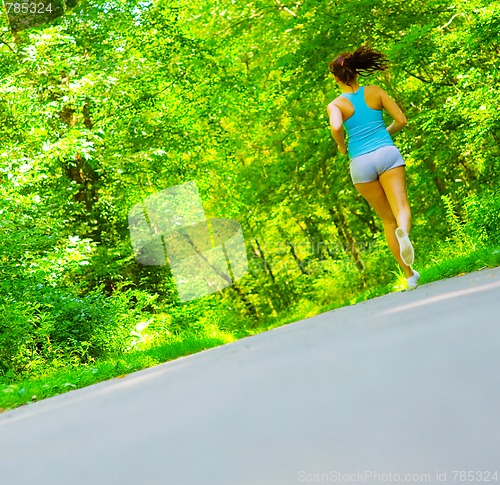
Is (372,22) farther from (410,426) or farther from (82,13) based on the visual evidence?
(410,426)

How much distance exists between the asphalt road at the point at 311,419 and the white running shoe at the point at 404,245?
119 cm

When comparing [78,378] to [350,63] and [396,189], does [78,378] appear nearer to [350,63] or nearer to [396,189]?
[396,189]

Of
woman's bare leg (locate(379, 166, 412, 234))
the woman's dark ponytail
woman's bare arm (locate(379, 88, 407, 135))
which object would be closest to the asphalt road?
woman's bare leg (locate(379, 166, 412, 234))

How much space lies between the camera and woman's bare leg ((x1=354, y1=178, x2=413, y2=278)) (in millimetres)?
7230

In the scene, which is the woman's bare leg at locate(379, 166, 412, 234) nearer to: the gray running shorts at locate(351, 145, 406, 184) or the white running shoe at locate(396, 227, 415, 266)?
the gray running shorts at locate(351, 145, 406, 184)

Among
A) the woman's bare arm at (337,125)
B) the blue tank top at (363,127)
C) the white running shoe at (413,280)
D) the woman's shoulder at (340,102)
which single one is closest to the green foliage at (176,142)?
the white running shoe at (413,280)

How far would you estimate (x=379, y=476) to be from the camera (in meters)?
1.90

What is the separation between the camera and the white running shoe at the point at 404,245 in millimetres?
6594

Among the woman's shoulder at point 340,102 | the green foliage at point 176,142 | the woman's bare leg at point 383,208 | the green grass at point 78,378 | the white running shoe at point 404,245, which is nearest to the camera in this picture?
the white running shoe at point 404,245

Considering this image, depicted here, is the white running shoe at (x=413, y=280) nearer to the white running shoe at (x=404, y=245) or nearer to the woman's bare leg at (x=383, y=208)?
the woman's bare leg at (x=383, y=208)

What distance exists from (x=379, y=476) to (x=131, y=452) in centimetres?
131

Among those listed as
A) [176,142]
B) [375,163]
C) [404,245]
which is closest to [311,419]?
[404,245]

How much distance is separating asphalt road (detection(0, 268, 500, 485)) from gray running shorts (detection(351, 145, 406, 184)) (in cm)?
194

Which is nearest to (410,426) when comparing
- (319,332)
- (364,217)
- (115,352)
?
(319,332)
